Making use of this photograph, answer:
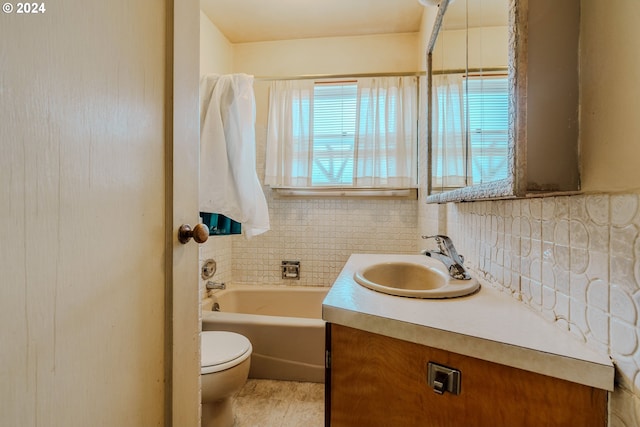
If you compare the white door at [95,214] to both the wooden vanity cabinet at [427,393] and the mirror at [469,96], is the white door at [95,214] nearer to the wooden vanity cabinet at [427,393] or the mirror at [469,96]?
the wooden vanity cabinet at [427,393]

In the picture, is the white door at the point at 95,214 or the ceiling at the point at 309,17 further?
the ceiling at the point at 309,17

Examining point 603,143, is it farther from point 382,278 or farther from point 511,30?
point 382,278

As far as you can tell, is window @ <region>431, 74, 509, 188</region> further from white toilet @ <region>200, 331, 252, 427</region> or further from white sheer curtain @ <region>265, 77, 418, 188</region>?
white toilet @ <region>200, 331, 252, 427</region>

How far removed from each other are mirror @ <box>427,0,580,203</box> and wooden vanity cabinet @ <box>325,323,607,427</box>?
368mm

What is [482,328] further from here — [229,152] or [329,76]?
[329,76]

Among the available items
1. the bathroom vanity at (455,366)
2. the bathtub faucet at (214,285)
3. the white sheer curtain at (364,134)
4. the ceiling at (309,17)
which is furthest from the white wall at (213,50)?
the bathroom vanity at (455,366)

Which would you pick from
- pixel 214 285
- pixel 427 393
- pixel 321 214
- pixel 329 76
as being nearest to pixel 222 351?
pixel 214 285

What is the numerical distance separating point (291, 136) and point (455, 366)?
6.61 feet

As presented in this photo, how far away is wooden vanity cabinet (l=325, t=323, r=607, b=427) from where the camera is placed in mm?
511

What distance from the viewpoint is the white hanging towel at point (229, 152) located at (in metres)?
1.51

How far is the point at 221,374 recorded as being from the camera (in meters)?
1.25

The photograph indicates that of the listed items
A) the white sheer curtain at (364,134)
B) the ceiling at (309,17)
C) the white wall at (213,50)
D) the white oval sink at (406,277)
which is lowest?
the white oval sink at (406,277)

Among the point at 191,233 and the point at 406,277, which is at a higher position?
the point at 191,233

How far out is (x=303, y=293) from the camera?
232 cm
